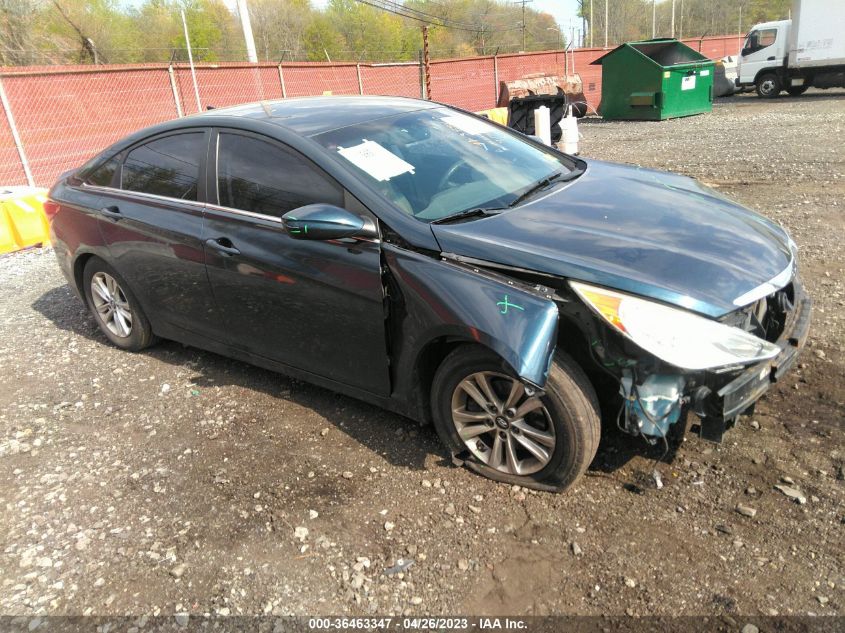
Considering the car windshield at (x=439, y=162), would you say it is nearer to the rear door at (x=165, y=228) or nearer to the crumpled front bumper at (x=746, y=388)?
the rear door at (x=165, y=228)

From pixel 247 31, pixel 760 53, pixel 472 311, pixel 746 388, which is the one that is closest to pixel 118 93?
pixel 247 31

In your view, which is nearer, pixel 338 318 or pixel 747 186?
pixel 338 318

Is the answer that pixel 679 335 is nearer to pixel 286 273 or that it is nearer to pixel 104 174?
pixel 286 273

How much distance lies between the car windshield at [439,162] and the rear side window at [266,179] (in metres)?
0.18

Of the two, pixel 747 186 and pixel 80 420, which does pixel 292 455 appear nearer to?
pixel 80 420

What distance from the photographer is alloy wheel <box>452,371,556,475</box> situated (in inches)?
112

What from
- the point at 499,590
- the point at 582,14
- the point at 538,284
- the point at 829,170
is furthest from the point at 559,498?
the point at 582,14

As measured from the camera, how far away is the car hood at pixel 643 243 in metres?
2.60

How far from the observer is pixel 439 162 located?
3506 millimetres

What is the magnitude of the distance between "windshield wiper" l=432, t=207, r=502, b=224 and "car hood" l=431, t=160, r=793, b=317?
0.06 meters

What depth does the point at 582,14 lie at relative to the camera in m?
75.7

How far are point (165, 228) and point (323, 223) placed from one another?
5.00ft

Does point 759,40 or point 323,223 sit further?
point 759,40

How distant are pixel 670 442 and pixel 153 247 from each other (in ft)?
10.7
